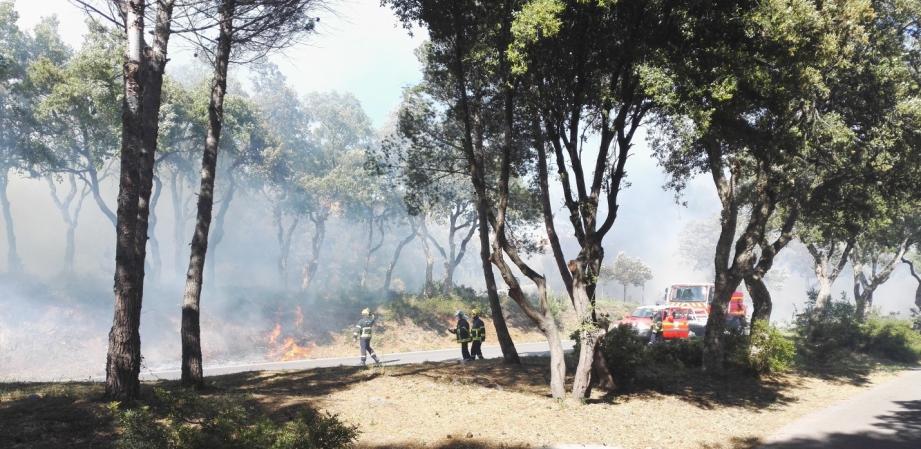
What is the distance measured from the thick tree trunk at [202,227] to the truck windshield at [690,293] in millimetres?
24747

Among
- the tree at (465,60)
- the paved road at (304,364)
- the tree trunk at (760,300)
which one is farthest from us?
the paved road at (304,364)

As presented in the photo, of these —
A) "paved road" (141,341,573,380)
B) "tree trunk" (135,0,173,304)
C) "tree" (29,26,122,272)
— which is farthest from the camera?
"tree" (29,26,122,272)

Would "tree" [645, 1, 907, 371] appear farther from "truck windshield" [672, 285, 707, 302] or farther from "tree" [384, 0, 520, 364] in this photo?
"truck windshield" [672, 285, 707, 302]

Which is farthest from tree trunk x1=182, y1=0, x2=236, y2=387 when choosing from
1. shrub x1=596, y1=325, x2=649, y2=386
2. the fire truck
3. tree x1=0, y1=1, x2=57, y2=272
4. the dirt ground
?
the fire truck

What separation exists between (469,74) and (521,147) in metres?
2.69

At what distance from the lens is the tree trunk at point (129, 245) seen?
29.3ft

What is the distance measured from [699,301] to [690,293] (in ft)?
2.18

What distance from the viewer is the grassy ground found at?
8.27 meters

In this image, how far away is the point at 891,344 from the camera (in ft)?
81.0

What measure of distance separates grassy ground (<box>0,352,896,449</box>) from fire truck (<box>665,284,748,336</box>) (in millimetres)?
12701

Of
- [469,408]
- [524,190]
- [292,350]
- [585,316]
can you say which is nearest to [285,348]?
[292,350]

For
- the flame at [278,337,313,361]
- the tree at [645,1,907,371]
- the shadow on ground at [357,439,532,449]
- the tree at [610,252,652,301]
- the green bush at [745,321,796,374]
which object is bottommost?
the flame at [278,337,313,361]

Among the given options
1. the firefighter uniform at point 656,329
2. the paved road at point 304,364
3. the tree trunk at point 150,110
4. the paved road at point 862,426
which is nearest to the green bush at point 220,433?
the tree trunk at point 150,110

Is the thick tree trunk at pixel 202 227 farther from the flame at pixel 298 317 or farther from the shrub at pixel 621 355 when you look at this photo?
the flame at pixel 298 317
